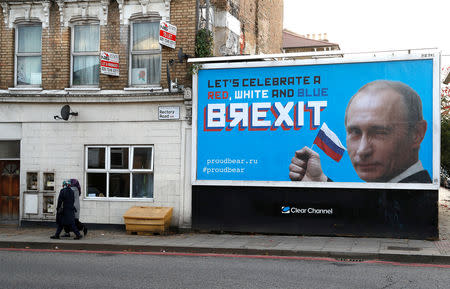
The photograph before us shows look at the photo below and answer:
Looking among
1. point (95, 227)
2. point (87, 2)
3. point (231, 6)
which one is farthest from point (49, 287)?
point (231, 6)

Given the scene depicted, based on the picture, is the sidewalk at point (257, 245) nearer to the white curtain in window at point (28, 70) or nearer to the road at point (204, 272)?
the road at point (204, 272)

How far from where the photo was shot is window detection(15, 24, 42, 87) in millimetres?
17844

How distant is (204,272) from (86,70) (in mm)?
9593

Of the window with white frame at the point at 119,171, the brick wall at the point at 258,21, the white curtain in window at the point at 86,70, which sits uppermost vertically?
Answer: the brick wall at the point at 258,21

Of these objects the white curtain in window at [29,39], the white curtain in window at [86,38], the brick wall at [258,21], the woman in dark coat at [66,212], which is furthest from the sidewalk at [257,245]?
the brick wall at [258,21]

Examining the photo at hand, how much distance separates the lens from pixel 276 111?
15297 millimetres

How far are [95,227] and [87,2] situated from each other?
692 cm

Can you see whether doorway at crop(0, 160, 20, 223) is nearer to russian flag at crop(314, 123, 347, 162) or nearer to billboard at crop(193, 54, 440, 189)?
billboard at crop(193, 54, 440, 189)

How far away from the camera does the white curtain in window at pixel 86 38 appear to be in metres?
17.5

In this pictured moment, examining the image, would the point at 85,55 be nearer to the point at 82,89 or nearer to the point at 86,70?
the point at 86,70

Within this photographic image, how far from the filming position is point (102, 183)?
17.0 meters

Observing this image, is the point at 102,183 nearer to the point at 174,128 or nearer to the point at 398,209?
the point at 174,128

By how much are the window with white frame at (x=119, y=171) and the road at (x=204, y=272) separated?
4.55 m

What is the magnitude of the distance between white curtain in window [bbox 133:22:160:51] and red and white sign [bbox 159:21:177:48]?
36.6 inches
